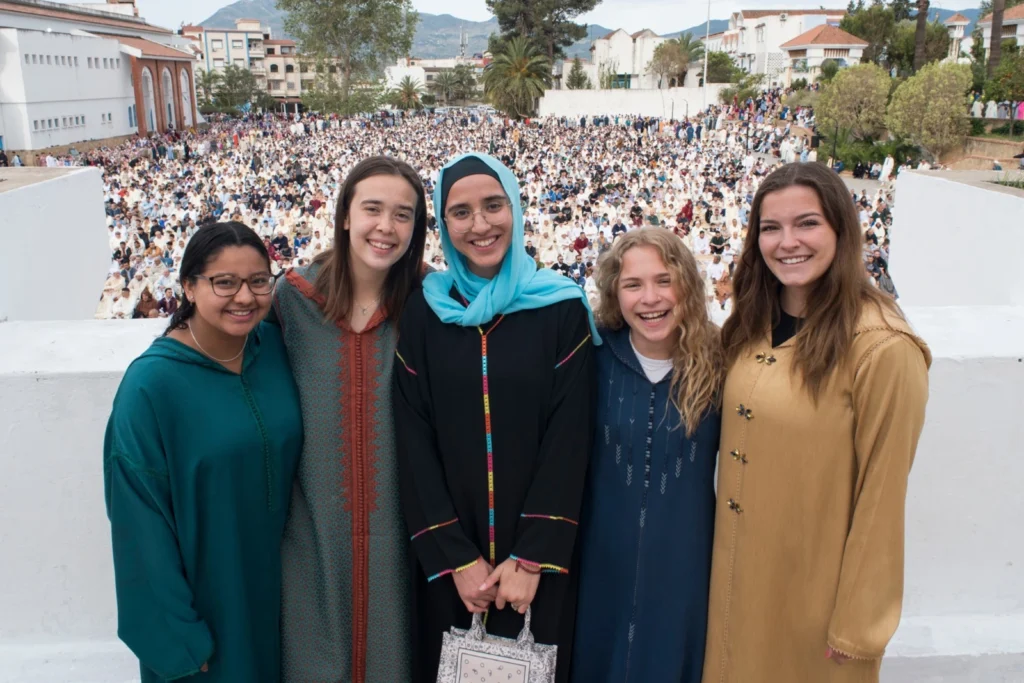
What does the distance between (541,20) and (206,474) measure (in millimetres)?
43574

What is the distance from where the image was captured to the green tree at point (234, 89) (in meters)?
51.2

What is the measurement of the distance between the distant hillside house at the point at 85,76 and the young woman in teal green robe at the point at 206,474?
28.3 metres

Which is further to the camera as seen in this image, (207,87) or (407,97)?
(407,97)

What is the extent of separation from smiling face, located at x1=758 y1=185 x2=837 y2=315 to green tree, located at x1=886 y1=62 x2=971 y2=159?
67.9 ft

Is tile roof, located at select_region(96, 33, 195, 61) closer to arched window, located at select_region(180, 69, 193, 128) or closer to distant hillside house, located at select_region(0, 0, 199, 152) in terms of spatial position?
distant hillside house, located at select_region(0, 0, 199, 152)

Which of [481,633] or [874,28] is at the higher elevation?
[874,28]

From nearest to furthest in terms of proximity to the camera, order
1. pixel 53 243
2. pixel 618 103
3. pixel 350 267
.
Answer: pixel 350 267 < pixel 53 243 < pixel 618 103

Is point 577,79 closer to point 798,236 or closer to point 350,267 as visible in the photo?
point 350,267

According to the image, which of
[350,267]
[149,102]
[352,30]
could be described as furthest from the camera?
[352,30]

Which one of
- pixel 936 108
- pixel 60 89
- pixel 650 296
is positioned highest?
pixel 60 89

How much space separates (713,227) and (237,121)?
4017 centimetres

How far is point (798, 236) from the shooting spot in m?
1.41

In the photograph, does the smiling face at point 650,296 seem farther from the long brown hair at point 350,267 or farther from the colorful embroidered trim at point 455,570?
the colorful embroidered trim at point 455,570

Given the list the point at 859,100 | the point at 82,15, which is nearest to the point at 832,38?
the point at 859,100
